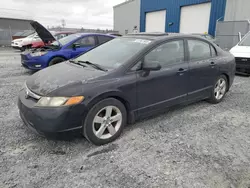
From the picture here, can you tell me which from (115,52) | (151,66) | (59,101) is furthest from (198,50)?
(59,101)

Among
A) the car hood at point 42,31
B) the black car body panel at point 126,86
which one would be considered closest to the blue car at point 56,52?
the car hood at point 42,31

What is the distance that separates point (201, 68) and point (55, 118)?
2857 millimetres

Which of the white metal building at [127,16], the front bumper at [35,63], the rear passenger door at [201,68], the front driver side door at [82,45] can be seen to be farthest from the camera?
the white metal building at [127,16]

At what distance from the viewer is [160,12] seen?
68.1ft

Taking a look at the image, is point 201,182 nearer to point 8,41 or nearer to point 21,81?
point 21,81

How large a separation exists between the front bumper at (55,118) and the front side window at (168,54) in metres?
1.37

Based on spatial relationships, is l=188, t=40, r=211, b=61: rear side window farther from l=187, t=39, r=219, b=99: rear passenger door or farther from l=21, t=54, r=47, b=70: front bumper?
l=21, t=54, r=47, b=70: front bumper

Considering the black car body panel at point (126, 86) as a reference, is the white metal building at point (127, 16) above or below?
above

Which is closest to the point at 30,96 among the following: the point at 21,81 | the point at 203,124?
the point at 203,124

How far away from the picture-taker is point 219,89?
4504mm

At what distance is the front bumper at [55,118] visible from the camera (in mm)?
2473

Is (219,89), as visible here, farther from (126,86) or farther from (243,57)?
(243,57)

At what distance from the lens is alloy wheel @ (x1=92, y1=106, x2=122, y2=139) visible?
277cm

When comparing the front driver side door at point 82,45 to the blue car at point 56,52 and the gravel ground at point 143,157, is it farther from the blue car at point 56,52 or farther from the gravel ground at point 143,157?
the gravel ground at point 143,157
